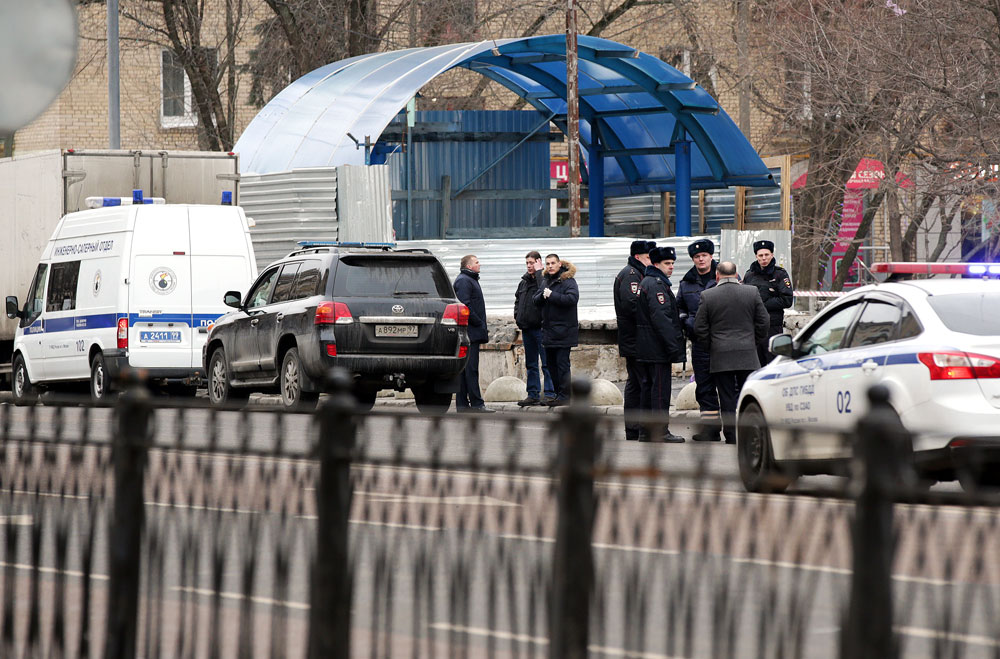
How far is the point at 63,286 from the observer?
20.8m

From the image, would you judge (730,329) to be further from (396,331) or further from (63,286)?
(63,286)

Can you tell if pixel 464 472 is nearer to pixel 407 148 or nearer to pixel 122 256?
pixel 122 256

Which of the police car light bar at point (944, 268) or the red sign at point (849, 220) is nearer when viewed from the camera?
the police car light bar at point (944, 268)

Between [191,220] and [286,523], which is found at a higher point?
[191,220]

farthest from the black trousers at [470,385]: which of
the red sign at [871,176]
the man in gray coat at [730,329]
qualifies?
the red sign at [871,176]

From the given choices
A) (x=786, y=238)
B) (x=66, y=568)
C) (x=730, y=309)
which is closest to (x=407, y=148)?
(x=786, y=238)

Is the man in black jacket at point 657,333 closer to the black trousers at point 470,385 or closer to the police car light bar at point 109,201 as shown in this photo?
the black trousers at point 470,385

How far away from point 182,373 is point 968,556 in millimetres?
17859

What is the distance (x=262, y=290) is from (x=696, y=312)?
556 centimetres

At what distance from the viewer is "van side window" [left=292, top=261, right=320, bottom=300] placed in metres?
17.5

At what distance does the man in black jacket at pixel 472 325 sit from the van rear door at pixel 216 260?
2674 mm

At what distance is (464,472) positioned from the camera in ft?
11.7

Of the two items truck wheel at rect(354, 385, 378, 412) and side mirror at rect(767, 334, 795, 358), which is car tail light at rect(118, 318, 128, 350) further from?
side mirror at rect(767, 334, 795, 358)

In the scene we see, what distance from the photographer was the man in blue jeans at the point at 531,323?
62.3 ft
